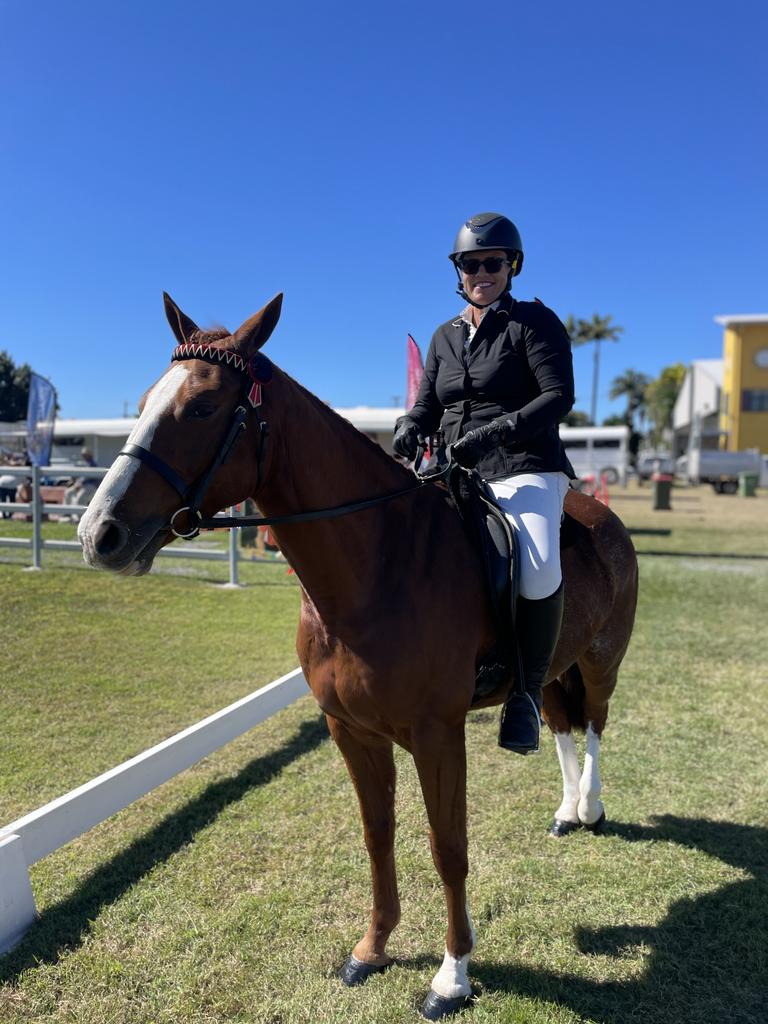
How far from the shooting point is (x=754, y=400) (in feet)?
178

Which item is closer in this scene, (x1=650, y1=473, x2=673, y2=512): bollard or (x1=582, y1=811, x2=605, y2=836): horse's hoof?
(x1=582, y1=811, x2=605, y2=836): horse's hoof

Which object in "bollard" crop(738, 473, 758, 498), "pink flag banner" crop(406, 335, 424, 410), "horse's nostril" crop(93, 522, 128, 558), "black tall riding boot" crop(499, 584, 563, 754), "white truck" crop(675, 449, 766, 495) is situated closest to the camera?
"horse's nostril" crop(93, 522, 128, 558)

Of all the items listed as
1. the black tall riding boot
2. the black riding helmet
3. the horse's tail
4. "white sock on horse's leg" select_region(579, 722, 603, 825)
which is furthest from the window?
the black tall riding boot

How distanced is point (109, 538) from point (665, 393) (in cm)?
9496

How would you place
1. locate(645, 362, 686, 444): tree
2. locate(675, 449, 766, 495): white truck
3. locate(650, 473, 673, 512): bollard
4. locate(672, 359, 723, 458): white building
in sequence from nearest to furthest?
locate(650, 473, 673, 512): bollard < locate(675, 449, 766, 495): white truck < locate(672, 359, 723, 458): white building < locate(645, 362, 686, 444): tree

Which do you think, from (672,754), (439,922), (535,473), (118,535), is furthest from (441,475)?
(672,754)

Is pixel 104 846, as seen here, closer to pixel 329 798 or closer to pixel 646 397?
pixel 329 798

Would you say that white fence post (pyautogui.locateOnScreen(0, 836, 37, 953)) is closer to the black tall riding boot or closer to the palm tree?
the black tall riding boot

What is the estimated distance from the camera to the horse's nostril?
2.04 m

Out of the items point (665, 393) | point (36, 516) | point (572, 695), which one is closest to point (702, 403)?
point (665, 393)

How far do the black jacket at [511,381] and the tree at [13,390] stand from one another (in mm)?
8518

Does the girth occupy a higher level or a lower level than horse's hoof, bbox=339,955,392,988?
higher

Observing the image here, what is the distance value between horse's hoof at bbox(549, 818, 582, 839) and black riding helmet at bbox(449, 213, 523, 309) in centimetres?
323

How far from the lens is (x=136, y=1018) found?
2664mm
